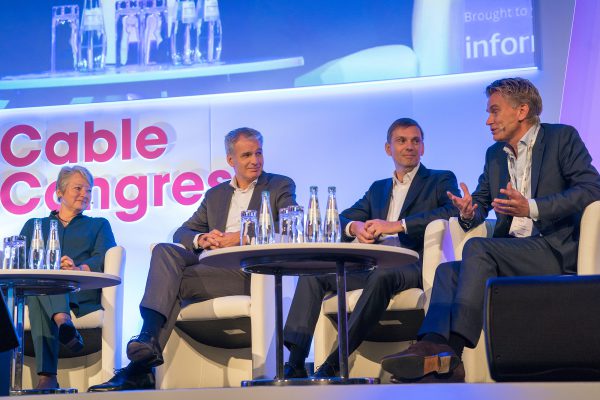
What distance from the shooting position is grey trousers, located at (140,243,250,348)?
406 centimetres

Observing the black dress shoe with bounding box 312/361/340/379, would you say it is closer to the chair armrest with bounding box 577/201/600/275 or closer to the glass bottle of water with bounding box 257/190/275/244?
the glass bottle of water with bounding box 257/190/275/244

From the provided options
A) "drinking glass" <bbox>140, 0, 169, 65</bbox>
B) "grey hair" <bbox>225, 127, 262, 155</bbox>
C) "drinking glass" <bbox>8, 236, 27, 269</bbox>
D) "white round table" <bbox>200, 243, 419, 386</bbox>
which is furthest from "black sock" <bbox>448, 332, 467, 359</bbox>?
"drinking glass" <bbox>140, 0, 169, 65</bbox>

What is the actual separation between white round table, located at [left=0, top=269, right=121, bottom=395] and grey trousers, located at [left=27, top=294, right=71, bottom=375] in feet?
0.83

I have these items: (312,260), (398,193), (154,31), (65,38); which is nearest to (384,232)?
(398,193)

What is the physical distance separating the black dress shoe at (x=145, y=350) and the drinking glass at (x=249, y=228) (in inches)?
26.2

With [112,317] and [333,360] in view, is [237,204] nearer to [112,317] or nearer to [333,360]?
[112,317]

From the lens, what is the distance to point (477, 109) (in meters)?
5.26

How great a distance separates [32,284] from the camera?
3809 mm

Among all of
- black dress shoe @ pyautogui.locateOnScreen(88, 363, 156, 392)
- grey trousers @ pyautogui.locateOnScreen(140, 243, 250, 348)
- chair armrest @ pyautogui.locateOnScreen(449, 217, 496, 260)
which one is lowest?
black dress shoe @ pyautogui.locateOnScreen(88, 363, 156, 392)

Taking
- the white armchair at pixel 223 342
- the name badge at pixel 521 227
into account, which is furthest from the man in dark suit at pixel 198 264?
the name badge at pixel 521 227

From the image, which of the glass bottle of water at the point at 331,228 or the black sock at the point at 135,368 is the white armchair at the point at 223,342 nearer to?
the black sock at the point at 135,368

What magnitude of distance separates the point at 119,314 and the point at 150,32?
6.90ft

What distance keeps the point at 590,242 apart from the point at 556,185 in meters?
0.33

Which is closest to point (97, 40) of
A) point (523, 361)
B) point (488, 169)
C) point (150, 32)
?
point (150, 32)
